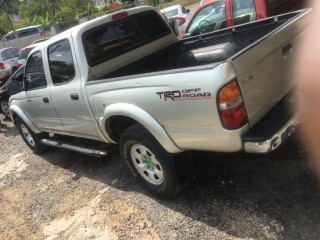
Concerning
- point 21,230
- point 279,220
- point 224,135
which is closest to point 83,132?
point 21,230

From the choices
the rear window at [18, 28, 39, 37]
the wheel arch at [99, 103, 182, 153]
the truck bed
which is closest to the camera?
the wheel arch at [99, 103, 182, 153]

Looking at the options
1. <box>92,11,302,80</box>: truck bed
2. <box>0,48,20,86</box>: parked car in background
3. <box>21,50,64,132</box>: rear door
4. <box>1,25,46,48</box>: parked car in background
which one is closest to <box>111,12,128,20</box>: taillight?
<box>92,11,302,80</box>: truck bed

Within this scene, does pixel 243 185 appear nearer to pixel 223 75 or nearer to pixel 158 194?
pixel 158 194

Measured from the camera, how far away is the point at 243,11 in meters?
6.38

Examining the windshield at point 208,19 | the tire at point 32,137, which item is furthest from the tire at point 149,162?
the windshield at point 208,19

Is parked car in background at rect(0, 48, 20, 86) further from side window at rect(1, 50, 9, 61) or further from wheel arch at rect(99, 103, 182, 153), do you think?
wheel arch at rect(99, 103, 182, 153)

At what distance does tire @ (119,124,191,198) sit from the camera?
3.69 metres

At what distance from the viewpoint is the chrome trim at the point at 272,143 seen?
2885 millimetres

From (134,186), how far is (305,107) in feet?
7.36

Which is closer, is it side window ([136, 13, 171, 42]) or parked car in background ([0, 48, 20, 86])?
side window ([136, 13, 171, 42])

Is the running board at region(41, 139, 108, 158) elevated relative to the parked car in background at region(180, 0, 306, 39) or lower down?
lower down

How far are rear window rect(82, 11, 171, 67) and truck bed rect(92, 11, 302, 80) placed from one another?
0.21 meters

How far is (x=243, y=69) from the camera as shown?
2.91 metres

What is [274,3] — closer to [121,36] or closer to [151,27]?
[151,27]
